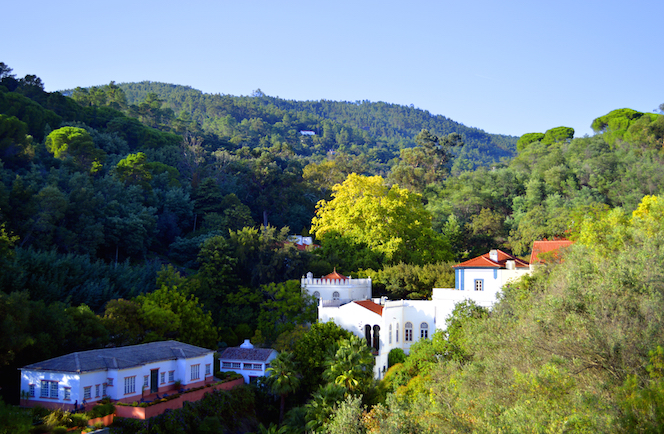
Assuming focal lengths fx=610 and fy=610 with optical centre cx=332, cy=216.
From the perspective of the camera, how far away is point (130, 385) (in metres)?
25.0

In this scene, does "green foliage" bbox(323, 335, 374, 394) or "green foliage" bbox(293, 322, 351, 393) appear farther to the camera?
"green foliage" bbox(293, 322, 351, 393)

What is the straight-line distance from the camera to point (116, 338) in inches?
1153

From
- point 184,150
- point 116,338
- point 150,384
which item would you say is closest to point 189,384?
point 150,384

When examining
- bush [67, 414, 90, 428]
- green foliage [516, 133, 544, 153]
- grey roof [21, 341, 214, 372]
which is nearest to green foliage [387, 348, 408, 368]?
grey roof [21, 341, 214, 372]

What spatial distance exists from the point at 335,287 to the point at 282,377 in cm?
802

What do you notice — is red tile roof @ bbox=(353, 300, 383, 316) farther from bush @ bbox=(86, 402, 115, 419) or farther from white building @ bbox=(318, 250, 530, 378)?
bush @ bbox=(86, 402, 115, 419)

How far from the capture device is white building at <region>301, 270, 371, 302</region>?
117ft

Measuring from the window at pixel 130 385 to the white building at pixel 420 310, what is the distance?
11168 mm

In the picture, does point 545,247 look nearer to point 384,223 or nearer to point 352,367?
point 384,223

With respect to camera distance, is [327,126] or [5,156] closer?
[5,156]

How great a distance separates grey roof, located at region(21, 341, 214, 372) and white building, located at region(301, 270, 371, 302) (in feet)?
27.6

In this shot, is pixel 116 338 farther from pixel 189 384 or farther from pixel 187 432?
pixel 187 432

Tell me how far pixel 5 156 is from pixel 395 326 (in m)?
29.6

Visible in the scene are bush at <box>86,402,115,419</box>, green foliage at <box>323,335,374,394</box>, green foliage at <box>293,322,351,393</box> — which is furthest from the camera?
green foliage at <box>293,322,351,393</box>
